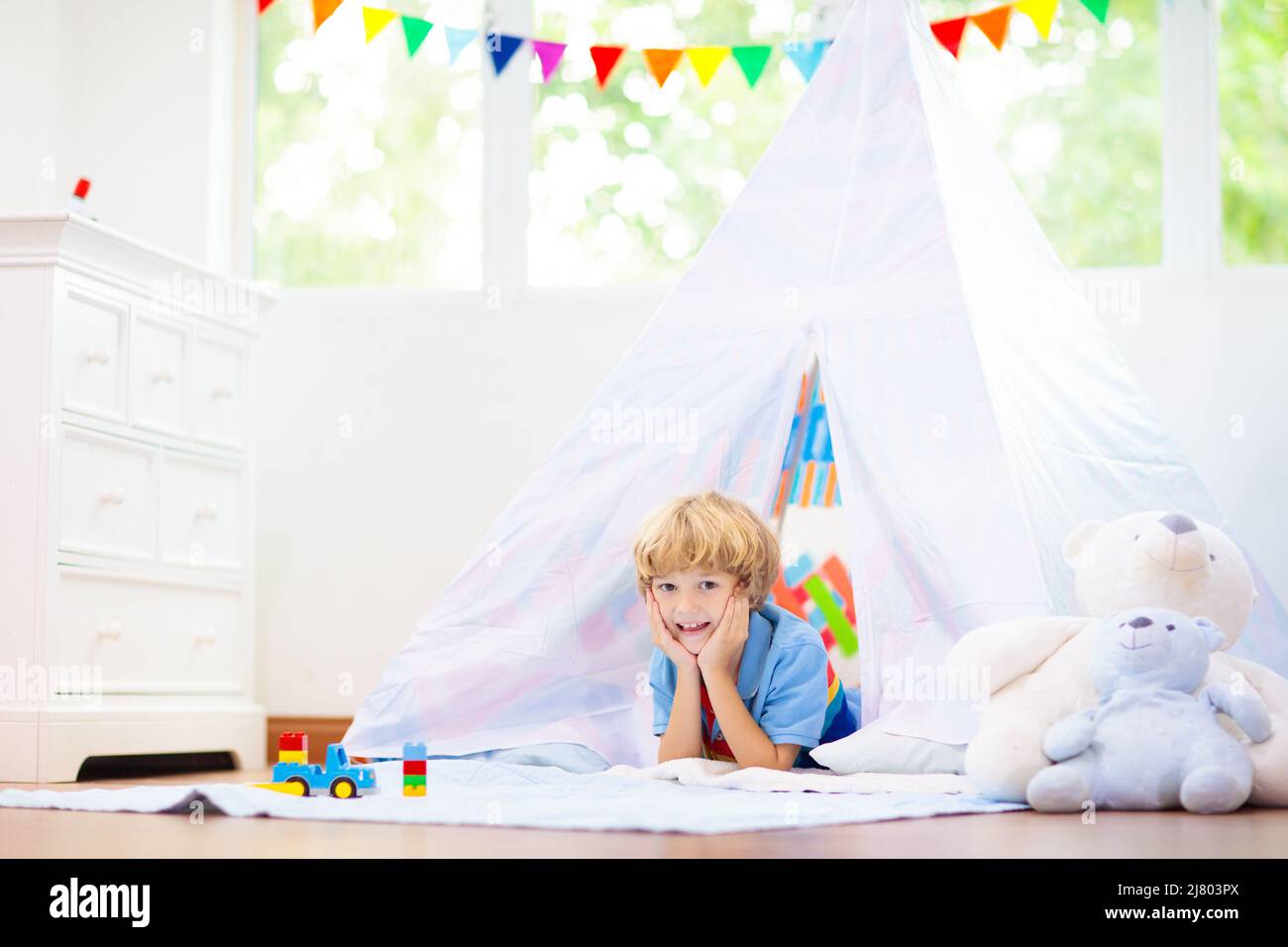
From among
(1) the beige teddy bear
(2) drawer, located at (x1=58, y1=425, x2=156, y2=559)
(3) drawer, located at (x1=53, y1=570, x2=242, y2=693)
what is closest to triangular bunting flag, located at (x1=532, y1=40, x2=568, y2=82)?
(2) drawer, located at (x1=58, y1=425, x2=156, y2=559)

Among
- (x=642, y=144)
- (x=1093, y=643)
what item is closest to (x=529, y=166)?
(x=642, y=144)

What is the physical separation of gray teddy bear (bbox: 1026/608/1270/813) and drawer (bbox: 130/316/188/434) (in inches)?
73.7

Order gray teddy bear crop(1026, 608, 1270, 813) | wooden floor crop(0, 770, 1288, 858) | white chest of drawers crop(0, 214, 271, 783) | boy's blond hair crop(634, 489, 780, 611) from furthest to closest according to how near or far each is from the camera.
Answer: white chest of drawers crop(0, 214, 271, 783) → boy's blond hair crop(634, 489, 780, 611) → gray teddy bear crop(1026, 608, 1270, 813) → wooden floor crop(0, 770, 1288, 858)

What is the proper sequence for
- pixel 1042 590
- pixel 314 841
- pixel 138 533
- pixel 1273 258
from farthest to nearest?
pixel 1273 258
pixel 138 533
pixel 1042 590
pixel 314 841

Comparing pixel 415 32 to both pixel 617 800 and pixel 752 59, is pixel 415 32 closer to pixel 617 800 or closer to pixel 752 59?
pixel 752 59

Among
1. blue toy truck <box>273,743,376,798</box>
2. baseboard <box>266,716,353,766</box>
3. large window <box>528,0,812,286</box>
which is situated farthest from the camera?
large window <box>528,0,812,286</box>

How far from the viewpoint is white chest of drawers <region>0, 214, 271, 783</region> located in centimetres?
259

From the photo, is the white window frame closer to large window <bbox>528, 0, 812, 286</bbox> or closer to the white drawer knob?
large window <bbox>528, 0, 812, 286</bbox>

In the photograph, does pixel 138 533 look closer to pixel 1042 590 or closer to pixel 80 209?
pixel 80 209

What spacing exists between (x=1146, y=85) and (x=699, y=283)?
4.46 feet

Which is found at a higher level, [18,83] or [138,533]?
[18,83]

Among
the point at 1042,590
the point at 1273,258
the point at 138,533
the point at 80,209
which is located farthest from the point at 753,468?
the point at 80,209

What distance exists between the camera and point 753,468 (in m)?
2.54
